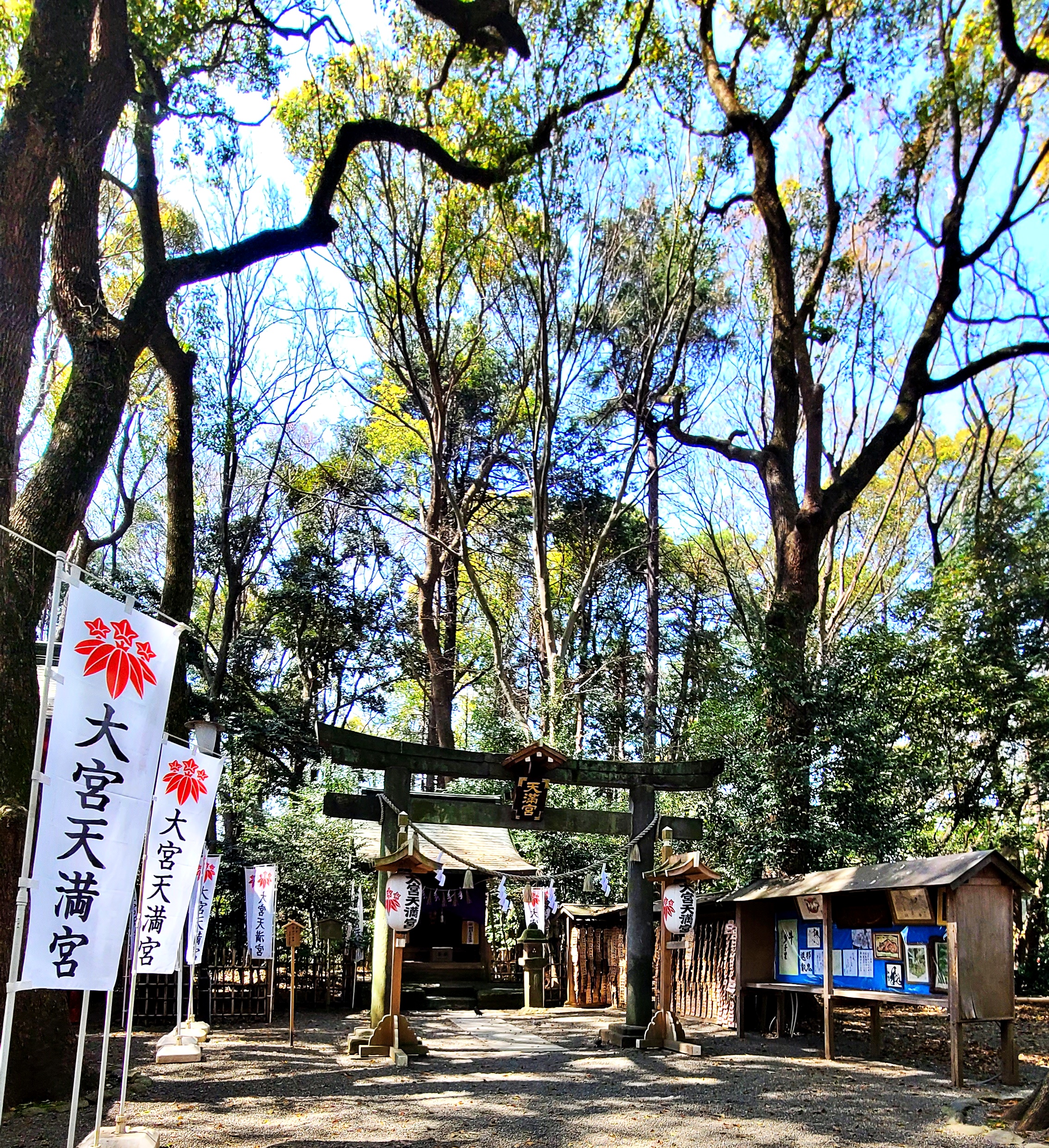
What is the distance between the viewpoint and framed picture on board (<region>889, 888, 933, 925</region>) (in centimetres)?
876

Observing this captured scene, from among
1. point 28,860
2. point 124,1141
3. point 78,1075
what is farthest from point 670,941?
point 28,860

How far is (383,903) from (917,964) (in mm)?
5760

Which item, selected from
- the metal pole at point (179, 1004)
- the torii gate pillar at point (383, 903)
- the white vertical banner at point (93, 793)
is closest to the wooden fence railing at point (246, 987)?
the metal pole at point (179, 1004)

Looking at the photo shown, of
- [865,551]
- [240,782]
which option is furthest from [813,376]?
[240,782]

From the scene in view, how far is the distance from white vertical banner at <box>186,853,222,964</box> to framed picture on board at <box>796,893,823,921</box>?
24.2ft

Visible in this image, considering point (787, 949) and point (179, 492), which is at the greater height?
point (179, 492)

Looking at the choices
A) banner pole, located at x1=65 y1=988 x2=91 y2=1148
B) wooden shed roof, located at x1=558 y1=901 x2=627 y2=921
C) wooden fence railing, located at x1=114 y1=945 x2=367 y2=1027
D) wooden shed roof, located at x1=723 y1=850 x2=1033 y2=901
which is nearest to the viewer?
banner pole, located at x1=65 y1=988 x2=91 y2=1148

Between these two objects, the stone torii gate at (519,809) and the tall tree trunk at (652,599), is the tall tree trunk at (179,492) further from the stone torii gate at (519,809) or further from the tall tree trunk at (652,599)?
the tall tree trunk at (652,599)

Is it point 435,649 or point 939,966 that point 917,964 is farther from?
point 435,649

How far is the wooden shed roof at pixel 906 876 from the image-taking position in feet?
28.1

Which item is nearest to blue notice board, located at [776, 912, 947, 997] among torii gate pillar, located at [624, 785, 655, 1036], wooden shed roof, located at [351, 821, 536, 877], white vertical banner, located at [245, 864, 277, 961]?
torii gate pillar, located at [624, 785, 655, 1036]

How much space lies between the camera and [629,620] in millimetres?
28219

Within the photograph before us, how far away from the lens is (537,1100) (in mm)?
8141

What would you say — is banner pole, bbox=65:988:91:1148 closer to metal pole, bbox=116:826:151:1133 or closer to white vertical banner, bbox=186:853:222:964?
metal pole, bbox=116:826:151:1133
